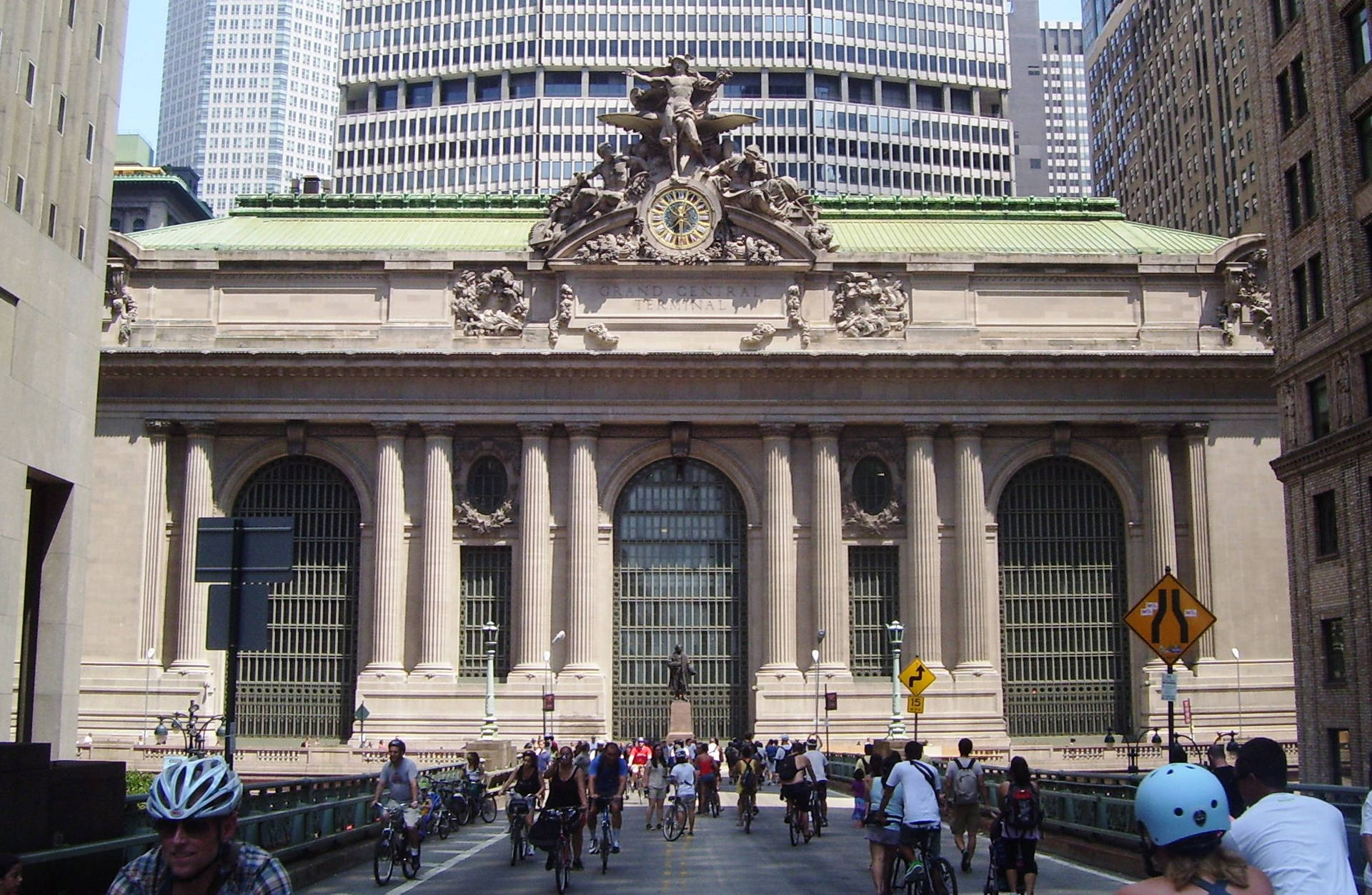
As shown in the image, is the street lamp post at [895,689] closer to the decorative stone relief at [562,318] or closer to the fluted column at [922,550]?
the fluted column at [922,550]

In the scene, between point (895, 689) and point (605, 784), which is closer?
point (605, 784)

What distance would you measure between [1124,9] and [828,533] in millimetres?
82827

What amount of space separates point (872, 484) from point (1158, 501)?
443 inches

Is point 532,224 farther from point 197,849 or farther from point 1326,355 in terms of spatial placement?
point 197,849

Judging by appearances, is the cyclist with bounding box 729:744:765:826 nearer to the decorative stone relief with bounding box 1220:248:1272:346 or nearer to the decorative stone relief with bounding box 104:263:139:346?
the decorative stone relief with bounding box 1220:248:1272:346

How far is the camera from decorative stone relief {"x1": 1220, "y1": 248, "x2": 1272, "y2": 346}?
213 ft

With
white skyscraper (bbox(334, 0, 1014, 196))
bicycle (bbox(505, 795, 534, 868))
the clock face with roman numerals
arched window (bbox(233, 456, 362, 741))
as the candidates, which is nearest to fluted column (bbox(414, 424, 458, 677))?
arched window (bbox(233, 456, 362, 741))

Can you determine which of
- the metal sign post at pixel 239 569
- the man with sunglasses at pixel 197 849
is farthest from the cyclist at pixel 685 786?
the man with sunglasses at pixel 197 849

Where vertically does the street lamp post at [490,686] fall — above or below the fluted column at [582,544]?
below

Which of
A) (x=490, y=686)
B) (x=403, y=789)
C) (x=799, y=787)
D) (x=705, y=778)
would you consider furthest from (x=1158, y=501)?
(x=403, y=789)

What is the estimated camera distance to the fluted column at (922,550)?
6288cm

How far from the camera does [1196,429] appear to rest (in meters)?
64.2

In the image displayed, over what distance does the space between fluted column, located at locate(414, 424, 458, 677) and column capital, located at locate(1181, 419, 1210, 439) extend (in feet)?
95.5

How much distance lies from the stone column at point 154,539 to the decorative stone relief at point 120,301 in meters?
4.22
